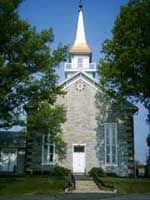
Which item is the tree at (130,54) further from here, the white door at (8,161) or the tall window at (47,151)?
the white door at (8,161)

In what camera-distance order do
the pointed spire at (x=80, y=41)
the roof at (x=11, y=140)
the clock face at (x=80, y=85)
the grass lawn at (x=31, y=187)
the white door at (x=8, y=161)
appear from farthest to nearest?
1. the pointed spire at (x=80, y=41)
2. the roof at (x=11, y=140)
3. the white door at (x=8, y=161)
4. the clock face at (x=80, y=85)
5. the grass lawn at (x=31, y=187)

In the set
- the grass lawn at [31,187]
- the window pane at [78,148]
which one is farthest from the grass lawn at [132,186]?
the window pane at [78,148]

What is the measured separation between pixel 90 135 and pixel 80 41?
2284 centimetres

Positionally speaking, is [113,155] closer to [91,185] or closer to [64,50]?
[91,185]

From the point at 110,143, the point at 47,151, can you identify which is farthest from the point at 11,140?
the point at 110,143

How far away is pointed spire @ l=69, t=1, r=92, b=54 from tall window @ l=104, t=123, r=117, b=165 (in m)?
19.4

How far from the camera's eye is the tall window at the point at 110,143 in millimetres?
33906

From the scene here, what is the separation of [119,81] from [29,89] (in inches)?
343

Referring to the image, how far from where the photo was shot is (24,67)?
24266mm

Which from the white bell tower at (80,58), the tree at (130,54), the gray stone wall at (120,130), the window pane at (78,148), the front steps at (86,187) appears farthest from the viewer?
the white bell tower at (80,58)

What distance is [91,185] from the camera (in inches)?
1008

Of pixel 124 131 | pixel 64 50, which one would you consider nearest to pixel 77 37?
pixel 124 131

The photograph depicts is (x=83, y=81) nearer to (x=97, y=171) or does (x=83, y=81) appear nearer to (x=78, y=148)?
(x=78, y=148)

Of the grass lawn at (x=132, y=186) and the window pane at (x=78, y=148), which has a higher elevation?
the window pane at (x=78, y=148)
